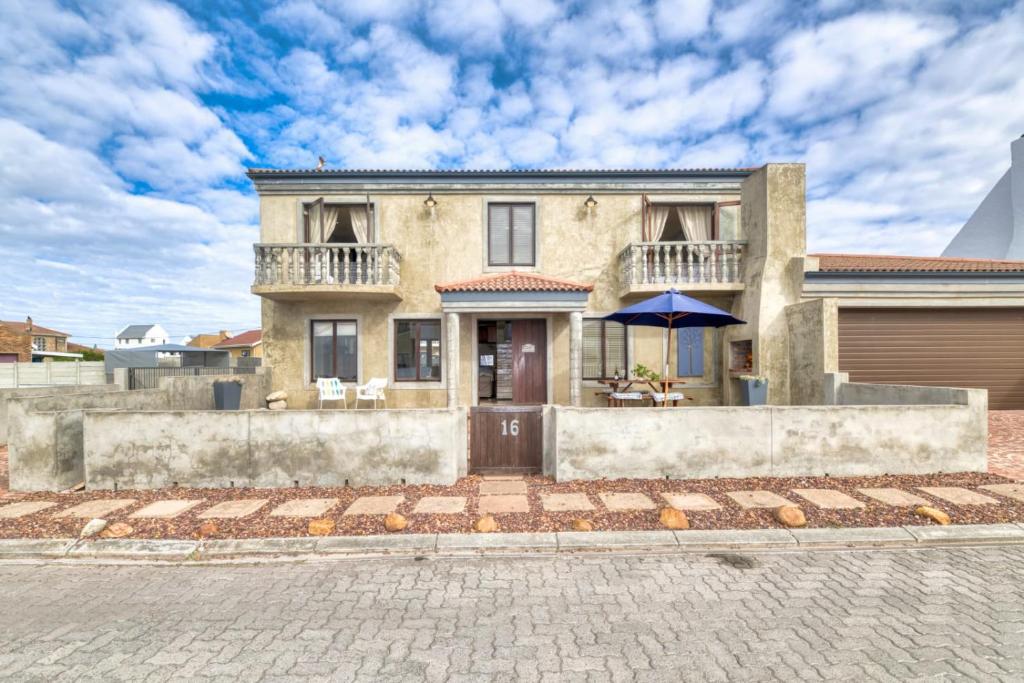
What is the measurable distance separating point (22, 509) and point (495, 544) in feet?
18.2

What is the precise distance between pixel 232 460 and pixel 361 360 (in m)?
6.06

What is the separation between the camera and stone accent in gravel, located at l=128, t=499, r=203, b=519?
4814 millimetres

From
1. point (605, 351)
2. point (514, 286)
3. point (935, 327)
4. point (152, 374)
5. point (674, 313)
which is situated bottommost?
point (152, 374)

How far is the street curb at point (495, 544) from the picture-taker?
4.05 m

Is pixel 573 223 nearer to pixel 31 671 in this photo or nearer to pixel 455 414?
pixel 455 414

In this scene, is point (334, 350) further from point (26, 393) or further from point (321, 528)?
point (321, 528)

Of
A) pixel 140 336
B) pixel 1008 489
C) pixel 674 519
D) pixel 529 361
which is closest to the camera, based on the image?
pixel 674 519

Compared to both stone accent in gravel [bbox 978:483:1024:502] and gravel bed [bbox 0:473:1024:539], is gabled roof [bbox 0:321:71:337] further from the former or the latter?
stone accent in gravel [bbox 978:483:1024:502]

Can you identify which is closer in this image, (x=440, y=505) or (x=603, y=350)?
(x=440, y=505)

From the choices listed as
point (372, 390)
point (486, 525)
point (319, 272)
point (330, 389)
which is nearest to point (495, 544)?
point (486, 525)

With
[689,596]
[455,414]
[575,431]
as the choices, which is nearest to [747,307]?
[575,431]

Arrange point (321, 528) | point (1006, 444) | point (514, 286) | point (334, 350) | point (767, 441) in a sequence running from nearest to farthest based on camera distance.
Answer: point (321, 528) < point (767, 441) < point (1006, 444) < point (514, 286) < point (334, 350)

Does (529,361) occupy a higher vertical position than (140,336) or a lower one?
lower

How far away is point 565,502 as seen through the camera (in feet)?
16.5
